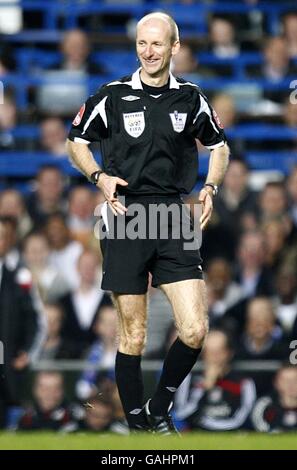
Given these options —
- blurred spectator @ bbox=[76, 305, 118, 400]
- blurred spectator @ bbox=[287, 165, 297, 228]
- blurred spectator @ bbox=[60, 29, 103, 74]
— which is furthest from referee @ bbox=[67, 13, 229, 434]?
blurred spectator @ bbox=[60, 29, 103, 74]

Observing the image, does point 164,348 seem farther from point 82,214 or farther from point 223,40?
point 223,40

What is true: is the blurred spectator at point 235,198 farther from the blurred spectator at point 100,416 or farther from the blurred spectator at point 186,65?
the blurred spectator at point 100,416

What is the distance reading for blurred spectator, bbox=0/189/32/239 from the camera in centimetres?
1378

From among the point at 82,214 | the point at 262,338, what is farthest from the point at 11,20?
the point at 262,338

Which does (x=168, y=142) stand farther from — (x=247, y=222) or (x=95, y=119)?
(x=247, y=222)

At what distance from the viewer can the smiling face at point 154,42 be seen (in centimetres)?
798

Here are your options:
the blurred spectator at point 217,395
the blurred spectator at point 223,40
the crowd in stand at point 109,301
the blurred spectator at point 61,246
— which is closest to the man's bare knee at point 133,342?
the crowd in stand at point 109,301

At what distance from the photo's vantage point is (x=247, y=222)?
13547 millimetres

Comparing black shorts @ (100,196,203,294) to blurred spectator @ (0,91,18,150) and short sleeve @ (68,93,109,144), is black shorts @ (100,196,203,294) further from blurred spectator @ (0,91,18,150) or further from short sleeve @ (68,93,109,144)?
blurred spectator @ (0,91,18,150)

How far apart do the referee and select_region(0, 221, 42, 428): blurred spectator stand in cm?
369

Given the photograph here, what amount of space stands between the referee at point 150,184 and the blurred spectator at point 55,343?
4085mm
